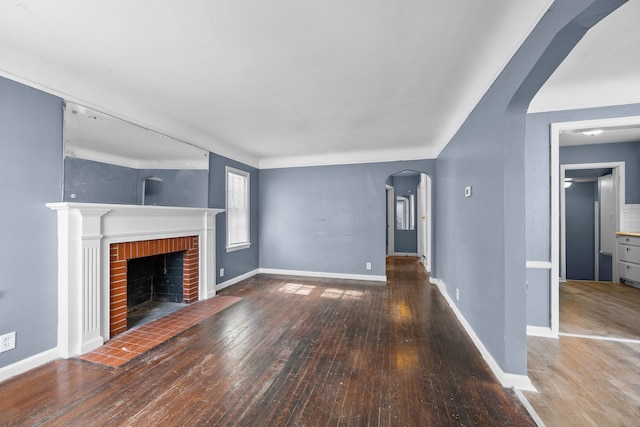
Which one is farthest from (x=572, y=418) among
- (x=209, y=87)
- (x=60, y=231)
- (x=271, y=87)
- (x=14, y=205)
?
(x=14, y=205)

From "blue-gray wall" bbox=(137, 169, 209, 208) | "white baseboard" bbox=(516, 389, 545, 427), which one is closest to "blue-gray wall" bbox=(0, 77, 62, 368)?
"blue-gray wall" bbox=(137, 169, 209, 208)

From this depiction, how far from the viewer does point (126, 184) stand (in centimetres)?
279

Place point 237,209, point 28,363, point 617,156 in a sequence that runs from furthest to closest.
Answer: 1. point 237,209
2. point 617,156
3. point 28,363

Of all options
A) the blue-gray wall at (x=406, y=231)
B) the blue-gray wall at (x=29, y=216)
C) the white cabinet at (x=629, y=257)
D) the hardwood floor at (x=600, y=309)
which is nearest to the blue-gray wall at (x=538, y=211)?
the hardwood floor at (x=600, y=309)

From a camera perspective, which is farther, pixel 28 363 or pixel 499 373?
pixel 28 363

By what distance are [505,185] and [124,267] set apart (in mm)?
3694

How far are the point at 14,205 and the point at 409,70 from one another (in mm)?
3406

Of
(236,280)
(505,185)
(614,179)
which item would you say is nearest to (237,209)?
(236,280)

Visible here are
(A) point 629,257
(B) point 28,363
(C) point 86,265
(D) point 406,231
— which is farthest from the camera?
(D) point 406,231

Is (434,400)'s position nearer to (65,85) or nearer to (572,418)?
(572,418)

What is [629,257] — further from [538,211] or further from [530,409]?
[530,409]

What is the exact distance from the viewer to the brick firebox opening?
8.63ft

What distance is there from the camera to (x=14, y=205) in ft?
6.55

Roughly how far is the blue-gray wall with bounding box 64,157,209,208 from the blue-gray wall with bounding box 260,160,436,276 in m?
1.85
